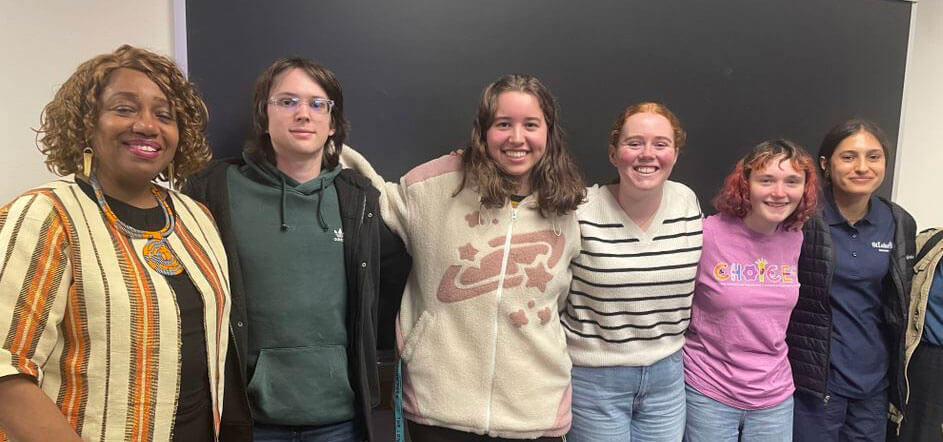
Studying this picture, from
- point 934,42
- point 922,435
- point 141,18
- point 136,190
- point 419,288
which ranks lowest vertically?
point 922,435

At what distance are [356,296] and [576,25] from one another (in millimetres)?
1328

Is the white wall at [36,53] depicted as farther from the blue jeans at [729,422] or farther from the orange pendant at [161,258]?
the blue jeans at [729,422]

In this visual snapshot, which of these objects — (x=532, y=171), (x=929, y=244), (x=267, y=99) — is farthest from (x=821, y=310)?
(x=267, y=99)

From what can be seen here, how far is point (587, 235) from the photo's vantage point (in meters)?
1.69

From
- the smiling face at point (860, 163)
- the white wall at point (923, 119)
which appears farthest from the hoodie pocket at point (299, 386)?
the white wall at point (923, 119)

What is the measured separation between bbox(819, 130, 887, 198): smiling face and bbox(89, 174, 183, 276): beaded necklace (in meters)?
2.11

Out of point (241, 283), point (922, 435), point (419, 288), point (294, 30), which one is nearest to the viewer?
point (241, 283)

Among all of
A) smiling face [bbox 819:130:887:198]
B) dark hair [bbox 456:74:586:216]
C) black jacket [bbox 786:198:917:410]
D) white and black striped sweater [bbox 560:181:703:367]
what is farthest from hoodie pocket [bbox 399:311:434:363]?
smiling face [bbox 819:130:887:198]

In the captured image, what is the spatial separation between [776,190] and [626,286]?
2.03ft

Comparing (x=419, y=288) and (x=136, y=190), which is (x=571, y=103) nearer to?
(x=419, y=288)

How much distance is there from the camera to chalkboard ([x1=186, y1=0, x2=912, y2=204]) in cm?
181

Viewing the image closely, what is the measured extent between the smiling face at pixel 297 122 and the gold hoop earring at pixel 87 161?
0.44 meters

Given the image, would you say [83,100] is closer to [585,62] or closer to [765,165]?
[585,62]

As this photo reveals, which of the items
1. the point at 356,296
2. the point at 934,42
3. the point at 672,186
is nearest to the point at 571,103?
the point at 672,186
